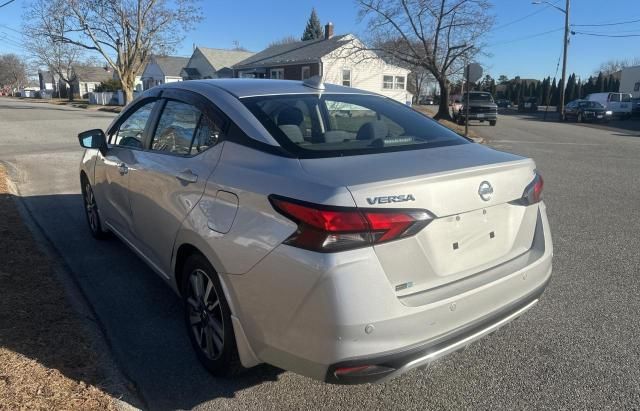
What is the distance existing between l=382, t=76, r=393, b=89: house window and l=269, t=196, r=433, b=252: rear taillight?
40.9 metres

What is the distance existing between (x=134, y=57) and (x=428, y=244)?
137 ft

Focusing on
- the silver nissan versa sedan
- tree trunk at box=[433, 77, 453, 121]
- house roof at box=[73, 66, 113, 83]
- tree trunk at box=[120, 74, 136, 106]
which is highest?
house roof at box=[73, 66, 113, 83]

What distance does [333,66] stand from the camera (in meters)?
38.3

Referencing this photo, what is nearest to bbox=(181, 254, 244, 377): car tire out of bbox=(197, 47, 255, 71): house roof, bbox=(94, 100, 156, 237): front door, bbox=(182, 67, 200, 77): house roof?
bbox=(94, 100, 156, 237): front door

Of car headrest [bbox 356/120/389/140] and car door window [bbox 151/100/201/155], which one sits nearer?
car headrest [bbox 356/120/389/140]

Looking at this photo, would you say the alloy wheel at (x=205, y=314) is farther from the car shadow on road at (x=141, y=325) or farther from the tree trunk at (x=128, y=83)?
the tree trunk at (x=128, y=83)

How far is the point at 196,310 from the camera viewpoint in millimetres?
2998

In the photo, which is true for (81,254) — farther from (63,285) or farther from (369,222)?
(369,222)

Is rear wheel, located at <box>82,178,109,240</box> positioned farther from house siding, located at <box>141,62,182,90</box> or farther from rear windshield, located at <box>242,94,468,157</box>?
house siding, located at <box>141,62,182,90</box>

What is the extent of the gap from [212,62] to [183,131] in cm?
4883

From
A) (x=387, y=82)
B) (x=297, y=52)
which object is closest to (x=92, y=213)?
(x=297, y=52)

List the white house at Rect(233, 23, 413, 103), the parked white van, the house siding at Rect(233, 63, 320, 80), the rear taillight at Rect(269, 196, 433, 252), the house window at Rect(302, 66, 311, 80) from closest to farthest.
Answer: the rear taillight at Rect(269, 196, 433, 252)
the white house at Rect(233, 23, 413, 103)
the house siding at Rect(233, 63, 320, 80)
the house window at Rect(302, 66, 311, 80)
the parked white van

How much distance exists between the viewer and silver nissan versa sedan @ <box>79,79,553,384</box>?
2.10m

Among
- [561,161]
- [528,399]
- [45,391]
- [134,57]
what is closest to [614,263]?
[528,399]
